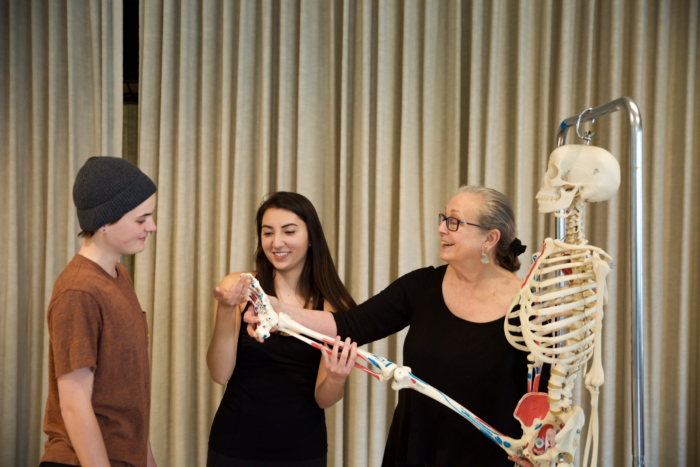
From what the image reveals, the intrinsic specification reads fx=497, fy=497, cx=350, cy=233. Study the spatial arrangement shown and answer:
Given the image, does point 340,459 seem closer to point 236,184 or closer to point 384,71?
point 236,184

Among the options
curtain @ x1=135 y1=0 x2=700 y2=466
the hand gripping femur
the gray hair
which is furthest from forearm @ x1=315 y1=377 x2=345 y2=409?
curtain @ x1=135 y1=0 x2=700 y2=466

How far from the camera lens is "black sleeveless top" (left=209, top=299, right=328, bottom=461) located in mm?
1658

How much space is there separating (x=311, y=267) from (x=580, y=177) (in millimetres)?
976

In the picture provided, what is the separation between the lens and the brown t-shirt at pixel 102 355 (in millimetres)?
1159

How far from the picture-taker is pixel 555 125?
2.60 metres

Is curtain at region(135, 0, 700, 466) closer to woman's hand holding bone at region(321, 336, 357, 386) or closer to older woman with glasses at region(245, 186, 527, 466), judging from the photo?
older woman with glasses at region(245, 186, 527, 466)

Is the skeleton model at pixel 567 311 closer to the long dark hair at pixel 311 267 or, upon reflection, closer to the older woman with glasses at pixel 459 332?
the older woman with glasses at pixel 459 332

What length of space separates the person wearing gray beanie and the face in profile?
19.2 inches

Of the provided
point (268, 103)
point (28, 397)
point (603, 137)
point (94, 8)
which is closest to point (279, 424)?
point (268, 103)

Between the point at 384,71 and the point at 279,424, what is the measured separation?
1800 millimetres

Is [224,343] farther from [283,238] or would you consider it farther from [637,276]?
[637,276]

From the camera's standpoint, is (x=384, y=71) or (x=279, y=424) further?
(x=384, y=71)

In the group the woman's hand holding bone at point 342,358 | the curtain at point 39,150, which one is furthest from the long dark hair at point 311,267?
the curtain at point 39,150

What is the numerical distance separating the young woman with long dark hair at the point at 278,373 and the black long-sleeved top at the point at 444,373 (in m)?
0.22
